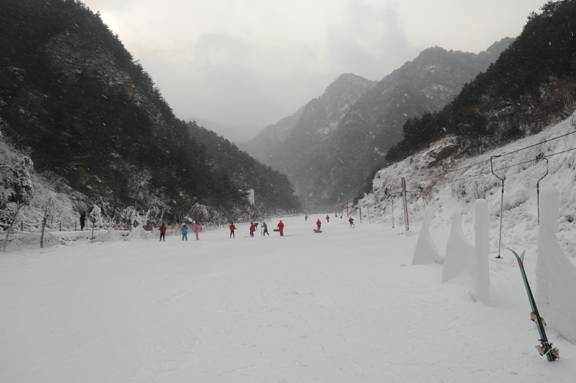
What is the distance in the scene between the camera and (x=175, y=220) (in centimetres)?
3697

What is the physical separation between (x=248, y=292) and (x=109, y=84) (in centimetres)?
5526

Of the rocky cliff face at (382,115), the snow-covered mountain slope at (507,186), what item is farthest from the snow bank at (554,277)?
the rocky cliff face at (382,115)

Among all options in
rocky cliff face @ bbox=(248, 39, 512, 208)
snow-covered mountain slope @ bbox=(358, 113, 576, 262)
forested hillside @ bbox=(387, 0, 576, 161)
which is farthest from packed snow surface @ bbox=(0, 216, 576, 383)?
rocky cliff face @ bbox=(248, 39, 512, 208)

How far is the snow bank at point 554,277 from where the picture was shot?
334cm

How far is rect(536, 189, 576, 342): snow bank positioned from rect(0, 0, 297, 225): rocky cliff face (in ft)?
112

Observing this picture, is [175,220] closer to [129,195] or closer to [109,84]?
[129,195]

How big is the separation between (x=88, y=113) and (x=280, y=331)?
1882 inches

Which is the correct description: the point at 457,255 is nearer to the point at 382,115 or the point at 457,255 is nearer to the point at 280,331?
the point at 280,331

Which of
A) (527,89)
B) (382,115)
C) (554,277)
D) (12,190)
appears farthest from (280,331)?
(382,115)

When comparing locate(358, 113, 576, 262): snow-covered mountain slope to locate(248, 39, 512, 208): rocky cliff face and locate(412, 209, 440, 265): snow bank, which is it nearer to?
locate(412, 209, 440, 265): snow bank

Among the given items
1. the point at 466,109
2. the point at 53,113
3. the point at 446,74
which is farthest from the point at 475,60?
the point at 53,113

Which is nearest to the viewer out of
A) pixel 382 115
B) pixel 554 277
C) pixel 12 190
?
pixel 554 277

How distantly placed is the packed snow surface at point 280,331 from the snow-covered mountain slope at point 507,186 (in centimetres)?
357

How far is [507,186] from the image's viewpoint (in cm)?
1554
